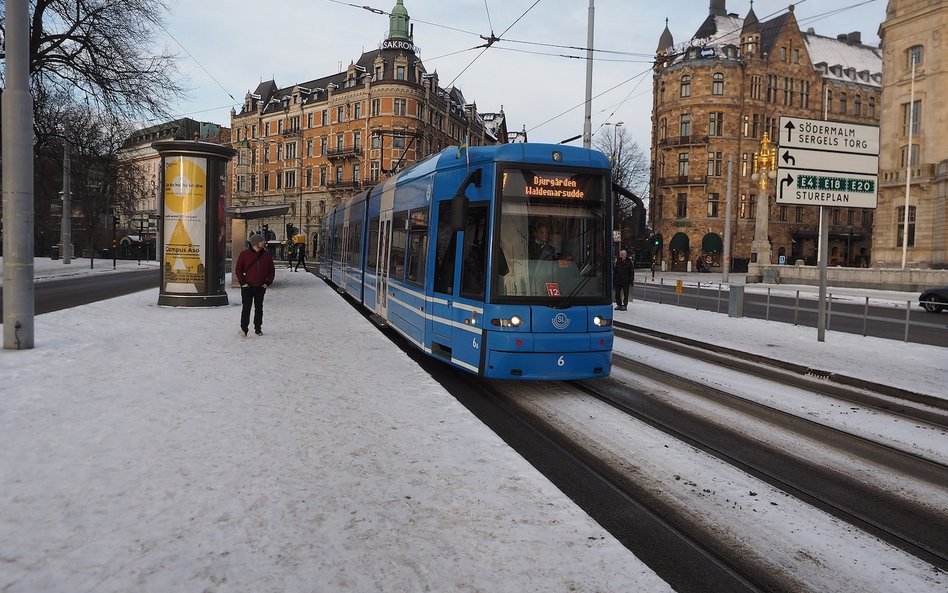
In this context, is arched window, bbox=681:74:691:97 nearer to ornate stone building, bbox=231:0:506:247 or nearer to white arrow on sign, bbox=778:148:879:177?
ornate stone building, bbox=231:0:506:247

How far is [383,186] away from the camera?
1436 cm

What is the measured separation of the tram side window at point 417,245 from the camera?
32.2 ft

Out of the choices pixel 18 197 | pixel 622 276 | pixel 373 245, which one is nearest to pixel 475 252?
pixel 18 197

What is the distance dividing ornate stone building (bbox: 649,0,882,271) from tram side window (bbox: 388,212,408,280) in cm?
5316

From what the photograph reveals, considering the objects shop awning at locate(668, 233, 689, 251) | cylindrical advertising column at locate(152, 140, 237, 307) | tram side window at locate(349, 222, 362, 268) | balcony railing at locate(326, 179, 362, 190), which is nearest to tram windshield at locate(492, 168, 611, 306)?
tram side window at locate(349, 222, 362, 268)

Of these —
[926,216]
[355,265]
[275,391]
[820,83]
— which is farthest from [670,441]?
[820,83]

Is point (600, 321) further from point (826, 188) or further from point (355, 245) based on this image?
point (355, 245)

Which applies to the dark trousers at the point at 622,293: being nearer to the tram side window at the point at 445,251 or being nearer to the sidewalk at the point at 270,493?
the tram side window at the point at 445,251

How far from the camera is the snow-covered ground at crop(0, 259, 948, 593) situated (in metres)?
3.32

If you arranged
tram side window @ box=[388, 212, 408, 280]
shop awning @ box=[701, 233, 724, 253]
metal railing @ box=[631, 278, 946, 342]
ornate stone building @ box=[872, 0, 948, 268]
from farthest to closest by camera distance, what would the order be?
shop awning @ box=[701, 233, 724, 253]
ornate stone building @ box=[872, 0, 948, 268]
metal railing @ box=[631, 278, 946, 342]
tram side window @ box=[388, 212, 408, 280]

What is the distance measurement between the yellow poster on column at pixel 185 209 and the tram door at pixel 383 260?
5.00 m

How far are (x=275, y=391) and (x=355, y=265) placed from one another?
1100 cm

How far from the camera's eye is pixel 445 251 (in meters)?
8.89

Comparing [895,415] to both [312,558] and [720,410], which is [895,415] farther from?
[312,558]
